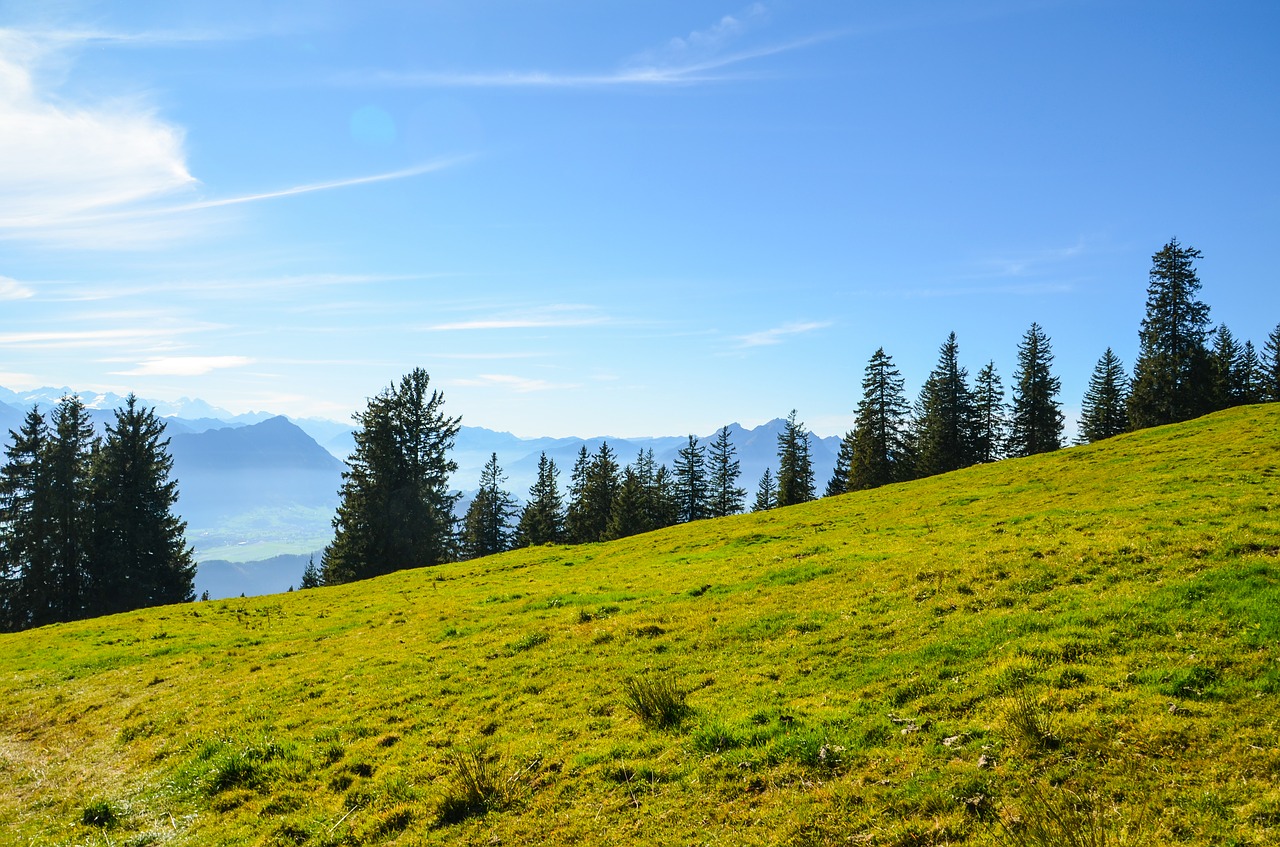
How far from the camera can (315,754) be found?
12148 mm

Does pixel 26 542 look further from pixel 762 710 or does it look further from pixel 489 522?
pixel 762 710

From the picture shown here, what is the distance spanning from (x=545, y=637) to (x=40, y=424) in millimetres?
71825

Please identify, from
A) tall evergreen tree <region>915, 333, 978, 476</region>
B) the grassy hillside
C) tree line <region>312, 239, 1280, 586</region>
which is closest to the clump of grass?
the grassy hillside

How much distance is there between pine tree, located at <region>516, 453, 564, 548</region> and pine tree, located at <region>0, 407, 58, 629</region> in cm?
5333

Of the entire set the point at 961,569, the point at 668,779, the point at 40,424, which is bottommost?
the point at 668,779

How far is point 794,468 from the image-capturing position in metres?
94.3

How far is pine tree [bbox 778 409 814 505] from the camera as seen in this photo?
9144 centimetres

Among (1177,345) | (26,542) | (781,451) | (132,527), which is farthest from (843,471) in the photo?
(26,542)

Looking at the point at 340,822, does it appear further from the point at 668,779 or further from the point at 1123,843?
the point at 1123,843

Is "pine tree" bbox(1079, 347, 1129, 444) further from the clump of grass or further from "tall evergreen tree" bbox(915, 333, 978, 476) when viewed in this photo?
the clump of grass

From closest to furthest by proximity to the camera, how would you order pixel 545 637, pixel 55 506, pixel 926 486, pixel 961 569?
pixel 961 569, pixel 545 637, pixel 926 486, pixel 55 506

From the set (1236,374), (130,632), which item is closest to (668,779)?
(130,632)

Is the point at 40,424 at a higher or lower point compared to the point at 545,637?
higher

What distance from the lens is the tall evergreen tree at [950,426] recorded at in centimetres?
7912
